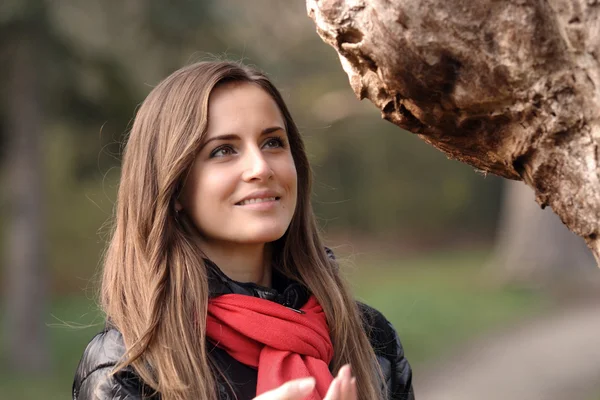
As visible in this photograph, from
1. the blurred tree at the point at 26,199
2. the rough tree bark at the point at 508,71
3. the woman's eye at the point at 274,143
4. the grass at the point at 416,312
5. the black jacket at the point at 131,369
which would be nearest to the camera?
the rough tree bark at the point at 508,71

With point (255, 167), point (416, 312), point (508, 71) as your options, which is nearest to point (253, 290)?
point (255, 167)

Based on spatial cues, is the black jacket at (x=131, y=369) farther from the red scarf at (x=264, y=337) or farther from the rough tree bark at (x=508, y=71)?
the rough tree bark at (x=508, y=71)

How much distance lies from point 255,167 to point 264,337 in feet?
1.42

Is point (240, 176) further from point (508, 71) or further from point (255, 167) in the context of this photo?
point (508, 71)

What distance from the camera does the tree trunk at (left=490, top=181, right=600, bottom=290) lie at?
13141 millimetres

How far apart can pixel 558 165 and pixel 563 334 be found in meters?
8.44

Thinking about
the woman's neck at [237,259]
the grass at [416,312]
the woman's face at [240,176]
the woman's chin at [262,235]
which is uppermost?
the woman's face at [240,176]

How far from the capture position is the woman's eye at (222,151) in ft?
7.24

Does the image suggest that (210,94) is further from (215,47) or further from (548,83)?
(215,47)

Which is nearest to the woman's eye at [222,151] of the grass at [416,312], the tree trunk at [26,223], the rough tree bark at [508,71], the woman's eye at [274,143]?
the woman's eye at [274,143]

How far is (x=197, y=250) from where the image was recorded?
7.30ft

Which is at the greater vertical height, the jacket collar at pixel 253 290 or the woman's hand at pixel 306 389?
the jacket collar at pixel 253 290

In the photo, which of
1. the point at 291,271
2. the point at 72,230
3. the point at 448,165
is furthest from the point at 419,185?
the point at 291,271

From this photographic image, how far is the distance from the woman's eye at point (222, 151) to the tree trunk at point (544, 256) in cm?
1132
